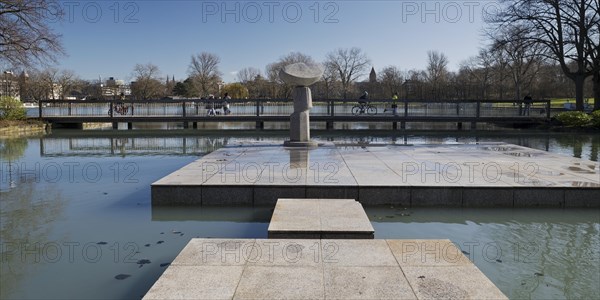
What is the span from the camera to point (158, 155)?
18.1 meters

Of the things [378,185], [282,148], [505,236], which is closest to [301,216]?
[378,185]

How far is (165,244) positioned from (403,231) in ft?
12.1

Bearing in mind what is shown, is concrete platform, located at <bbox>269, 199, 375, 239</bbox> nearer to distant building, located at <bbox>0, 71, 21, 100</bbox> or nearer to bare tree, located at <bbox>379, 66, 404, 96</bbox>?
distant building, located at <bbox>0, 71, 21, 100</bbox>

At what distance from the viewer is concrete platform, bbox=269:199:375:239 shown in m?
6.60

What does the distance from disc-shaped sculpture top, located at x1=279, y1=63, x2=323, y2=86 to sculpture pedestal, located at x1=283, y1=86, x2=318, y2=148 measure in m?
0.29

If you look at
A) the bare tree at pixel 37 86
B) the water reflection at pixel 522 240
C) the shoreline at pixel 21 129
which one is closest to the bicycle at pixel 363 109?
the shoreline at pixel 21 129

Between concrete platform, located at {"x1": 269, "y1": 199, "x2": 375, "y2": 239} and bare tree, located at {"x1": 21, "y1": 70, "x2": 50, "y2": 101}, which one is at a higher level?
bare tree, located at {"x1": 21, "y1": 70, "x2": 50, "y2": 101}

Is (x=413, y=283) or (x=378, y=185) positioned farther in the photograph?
(x=378, y=185)

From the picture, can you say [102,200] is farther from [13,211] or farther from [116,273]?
[116,273]

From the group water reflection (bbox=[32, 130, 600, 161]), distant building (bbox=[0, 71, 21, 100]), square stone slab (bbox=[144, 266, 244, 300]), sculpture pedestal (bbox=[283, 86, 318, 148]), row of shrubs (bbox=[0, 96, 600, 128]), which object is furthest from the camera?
distant building (bbox=[0, 71, 21, 100])

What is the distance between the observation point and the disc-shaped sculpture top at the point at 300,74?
1689 cm

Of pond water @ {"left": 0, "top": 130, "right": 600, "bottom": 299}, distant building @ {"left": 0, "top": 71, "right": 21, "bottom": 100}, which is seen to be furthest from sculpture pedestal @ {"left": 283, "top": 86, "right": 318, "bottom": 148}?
distant building @ {"left": 0, "top": 71, "right": 21, "bottom": 100}

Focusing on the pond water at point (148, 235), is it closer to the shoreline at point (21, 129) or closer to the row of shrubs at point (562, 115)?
the shoreline at point (21, 129)

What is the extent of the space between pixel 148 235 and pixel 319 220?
2732mm
